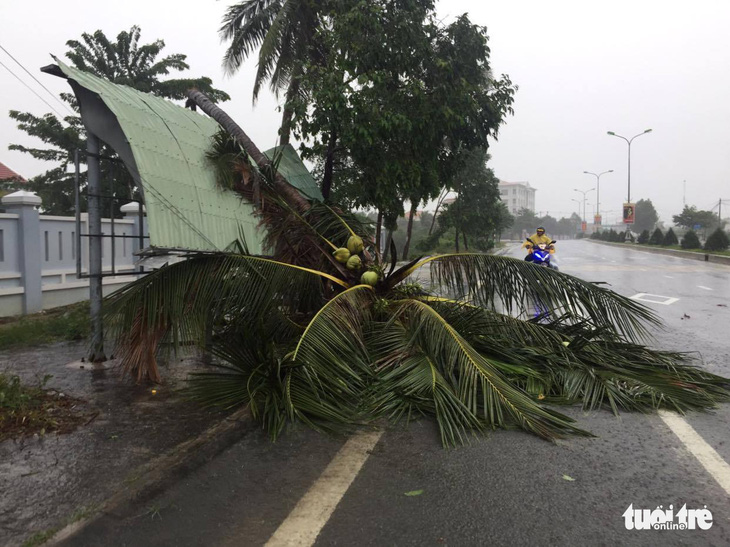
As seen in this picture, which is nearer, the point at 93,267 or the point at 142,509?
the point at 142,509

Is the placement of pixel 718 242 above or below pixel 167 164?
below

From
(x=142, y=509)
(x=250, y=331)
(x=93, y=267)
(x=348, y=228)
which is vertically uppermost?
(x=348, y=228)

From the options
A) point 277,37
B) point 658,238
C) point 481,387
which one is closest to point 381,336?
point 481,387

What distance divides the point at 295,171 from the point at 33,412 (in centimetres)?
568

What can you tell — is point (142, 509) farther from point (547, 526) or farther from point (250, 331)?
point (547, 526)

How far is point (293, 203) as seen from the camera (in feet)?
19.1

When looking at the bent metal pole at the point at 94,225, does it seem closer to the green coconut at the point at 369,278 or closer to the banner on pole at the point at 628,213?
the green coconut at the point at 369,278

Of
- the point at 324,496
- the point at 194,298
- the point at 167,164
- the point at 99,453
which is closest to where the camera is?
the point at 324,496

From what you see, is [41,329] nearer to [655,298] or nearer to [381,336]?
[381,336]

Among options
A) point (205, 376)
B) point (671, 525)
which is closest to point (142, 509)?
point (205, 376)

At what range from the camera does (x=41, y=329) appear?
6785 millimetres

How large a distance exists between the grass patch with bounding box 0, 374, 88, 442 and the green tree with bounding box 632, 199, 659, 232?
12322 centimetres

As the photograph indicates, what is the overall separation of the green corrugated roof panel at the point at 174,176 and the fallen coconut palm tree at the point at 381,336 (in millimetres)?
226

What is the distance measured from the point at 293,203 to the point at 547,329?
9.56 feet
